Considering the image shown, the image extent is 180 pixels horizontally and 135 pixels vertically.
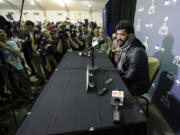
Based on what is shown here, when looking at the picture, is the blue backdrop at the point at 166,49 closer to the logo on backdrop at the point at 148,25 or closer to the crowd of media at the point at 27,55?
the logo on backdrop at the point at 148,25

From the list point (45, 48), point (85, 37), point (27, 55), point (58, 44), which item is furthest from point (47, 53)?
point (85, 37)

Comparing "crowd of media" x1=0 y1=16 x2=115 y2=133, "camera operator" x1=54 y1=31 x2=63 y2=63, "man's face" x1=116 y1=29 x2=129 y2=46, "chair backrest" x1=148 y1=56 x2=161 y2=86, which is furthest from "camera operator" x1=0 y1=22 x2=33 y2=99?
"chair backrest" x1=148 y1=56 x2=161 y2=86

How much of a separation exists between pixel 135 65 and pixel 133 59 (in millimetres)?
74

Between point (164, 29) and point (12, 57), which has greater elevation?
point (164, 29)

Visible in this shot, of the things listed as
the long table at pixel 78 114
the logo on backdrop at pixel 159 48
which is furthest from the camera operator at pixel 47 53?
the logo on backdrop at pixel 159 48

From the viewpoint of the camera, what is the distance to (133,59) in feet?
3.95

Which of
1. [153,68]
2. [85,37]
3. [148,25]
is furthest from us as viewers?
[85,37]

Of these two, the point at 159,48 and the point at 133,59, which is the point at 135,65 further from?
the point at 159,48

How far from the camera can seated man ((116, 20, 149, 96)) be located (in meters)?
1.20

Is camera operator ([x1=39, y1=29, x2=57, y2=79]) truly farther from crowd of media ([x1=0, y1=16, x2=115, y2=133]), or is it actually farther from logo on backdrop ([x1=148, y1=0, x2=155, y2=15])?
logo on backdrop ([x1=148, y1=0, x2=155, y2=15])

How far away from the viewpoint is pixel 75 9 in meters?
10.9

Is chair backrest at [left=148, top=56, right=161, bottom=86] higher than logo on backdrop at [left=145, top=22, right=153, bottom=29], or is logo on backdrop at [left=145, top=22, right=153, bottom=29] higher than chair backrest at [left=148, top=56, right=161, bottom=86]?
logo on backdrop at [left=145, top=22, right=153, bottom=29]

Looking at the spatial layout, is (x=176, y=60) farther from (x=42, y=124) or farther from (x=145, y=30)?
(x=42, y=124)

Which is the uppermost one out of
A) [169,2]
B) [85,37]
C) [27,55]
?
[169,2]
